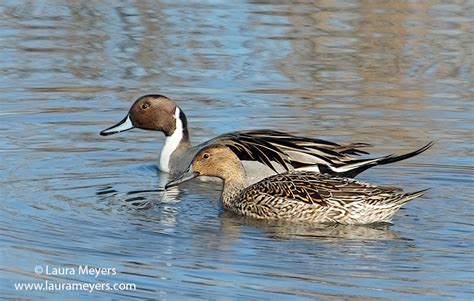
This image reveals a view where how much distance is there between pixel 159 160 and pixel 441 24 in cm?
539

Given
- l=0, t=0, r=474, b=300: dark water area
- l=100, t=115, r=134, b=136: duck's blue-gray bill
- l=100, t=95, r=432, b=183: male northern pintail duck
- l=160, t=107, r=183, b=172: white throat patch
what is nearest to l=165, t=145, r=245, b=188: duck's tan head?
l=0, t=0, r=474, b=300: dark water area

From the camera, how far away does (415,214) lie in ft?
31.2

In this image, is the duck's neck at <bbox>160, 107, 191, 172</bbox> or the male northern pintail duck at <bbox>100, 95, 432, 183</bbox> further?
the duck's neck at <bbox>160, 107, 191, 172</bbox>

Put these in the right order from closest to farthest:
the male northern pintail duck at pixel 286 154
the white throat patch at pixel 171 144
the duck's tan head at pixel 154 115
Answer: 1. the male northern pintail duck at pixel 286 154
2. the white throat patch at pixel 171 144
3. the duck's tan head at pixel 154 115

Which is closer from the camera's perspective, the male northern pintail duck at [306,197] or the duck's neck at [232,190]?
the male northern pintail duck at [306,197]

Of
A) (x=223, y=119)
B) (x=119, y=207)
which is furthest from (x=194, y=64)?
(x=119, y=207)

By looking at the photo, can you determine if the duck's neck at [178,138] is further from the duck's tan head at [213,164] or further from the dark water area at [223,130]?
the duck's tan head at [213,164]

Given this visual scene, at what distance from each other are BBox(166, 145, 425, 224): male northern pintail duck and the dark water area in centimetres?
12

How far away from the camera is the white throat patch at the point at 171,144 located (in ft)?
37.4

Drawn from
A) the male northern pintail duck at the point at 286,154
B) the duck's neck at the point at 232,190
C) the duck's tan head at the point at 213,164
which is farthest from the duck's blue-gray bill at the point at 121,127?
the duck's neck at the point at 232,190

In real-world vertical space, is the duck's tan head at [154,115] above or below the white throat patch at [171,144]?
above

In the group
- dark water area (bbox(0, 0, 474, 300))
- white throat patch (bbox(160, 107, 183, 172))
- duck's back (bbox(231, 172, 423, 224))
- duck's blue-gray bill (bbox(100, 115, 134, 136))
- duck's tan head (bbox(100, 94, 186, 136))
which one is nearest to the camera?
dark water area (bbox(0, 0, 474, 300))

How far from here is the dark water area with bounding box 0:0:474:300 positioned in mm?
7973

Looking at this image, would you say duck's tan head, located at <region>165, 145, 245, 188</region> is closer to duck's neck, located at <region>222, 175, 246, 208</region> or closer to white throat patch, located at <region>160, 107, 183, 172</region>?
duck's neck, located at <region>222, 175, 246, 208</region>
